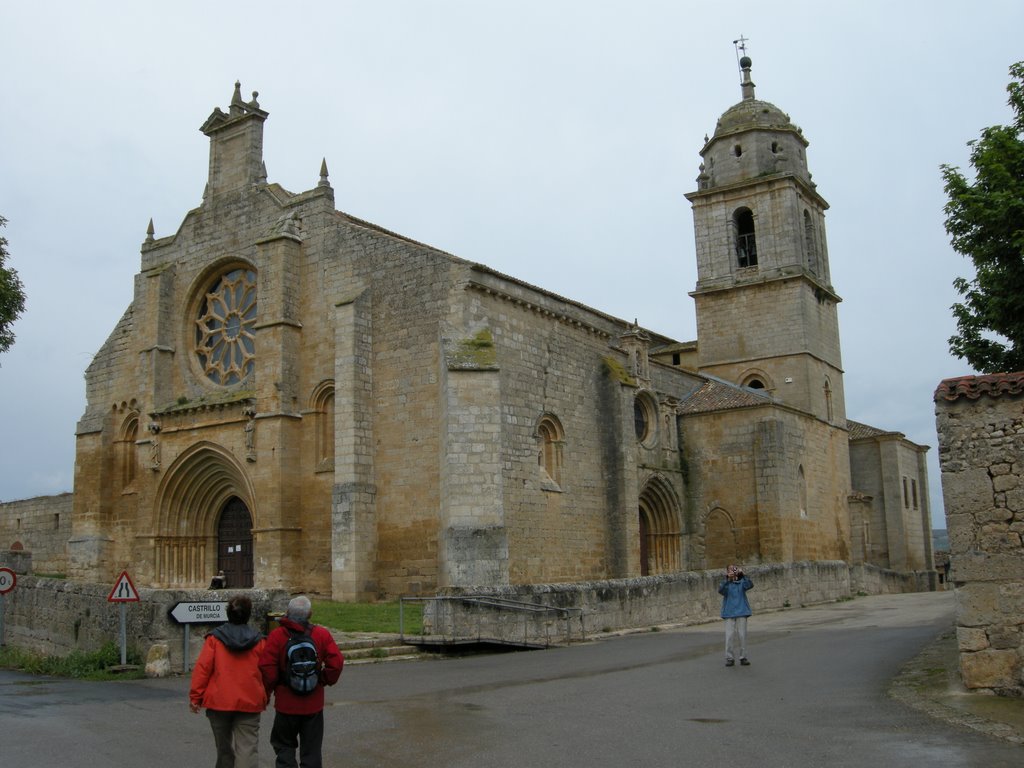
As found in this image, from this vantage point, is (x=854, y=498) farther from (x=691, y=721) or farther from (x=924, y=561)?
(x=691, y=721)

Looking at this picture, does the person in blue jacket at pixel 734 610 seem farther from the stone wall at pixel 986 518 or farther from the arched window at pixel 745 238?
the arched window at pixel 745 238

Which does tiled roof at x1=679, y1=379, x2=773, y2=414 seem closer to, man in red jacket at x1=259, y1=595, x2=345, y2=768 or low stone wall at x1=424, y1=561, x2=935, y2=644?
low stone wall at x1=424, y1=561, x2=935, y2=644

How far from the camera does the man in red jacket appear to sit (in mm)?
5984

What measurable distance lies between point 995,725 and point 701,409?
2195cm

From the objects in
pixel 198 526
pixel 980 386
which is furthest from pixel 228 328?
pixel 980 386

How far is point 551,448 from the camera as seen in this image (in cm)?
2380

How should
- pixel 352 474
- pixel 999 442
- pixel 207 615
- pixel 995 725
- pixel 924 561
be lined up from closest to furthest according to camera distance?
1. pixel 995 725
2. pixel 999 442
3. pixel 207 615
4. pixel 352 474
5. pixel 924 561

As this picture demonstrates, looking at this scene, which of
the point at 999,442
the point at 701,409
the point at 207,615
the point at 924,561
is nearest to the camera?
the point at 999,442

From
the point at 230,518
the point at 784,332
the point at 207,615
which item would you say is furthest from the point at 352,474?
the point at 784,332

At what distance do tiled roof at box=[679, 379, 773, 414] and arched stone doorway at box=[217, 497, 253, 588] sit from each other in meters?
13.3

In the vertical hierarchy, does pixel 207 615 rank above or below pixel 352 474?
below

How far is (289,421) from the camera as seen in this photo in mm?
22969

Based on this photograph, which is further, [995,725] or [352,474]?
[352,474]

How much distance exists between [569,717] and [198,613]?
235 inches
